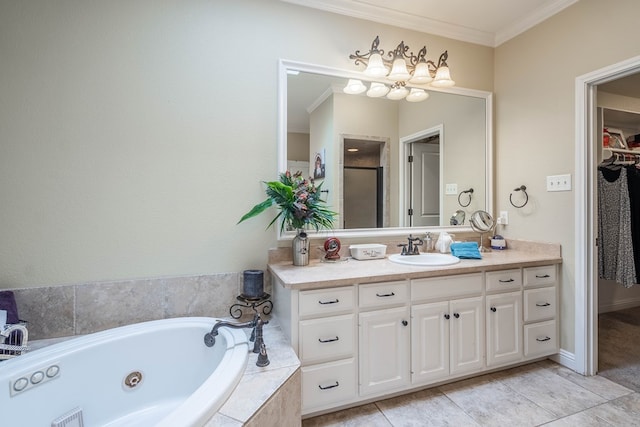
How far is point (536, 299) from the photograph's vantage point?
219 centimetres

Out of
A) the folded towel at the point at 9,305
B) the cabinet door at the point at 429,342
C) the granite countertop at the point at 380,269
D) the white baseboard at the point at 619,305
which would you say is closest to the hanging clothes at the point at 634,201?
the white baseboard at the point at 619,305

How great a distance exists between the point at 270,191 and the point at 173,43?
3.53ft

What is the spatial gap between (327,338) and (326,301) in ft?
0.66

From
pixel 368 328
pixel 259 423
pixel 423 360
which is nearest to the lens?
pixel 259 423

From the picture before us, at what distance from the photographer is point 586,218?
208 centimetres

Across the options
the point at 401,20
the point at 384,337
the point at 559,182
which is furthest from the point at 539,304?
the point at 401,20

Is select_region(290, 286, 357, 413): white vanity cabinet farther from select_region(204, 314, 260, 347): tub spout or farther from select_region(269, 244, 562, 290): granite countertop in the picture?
select_region(204, 314, 260, 347): tub spout

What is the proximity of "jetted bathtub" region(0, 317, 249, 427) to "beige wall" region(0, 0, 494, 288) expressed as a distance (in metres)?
0.40

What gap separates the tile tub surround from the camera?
164cm

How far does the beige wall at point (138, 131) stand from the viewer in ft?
5.34

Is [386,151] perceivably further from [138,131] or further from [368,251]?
[138,131]

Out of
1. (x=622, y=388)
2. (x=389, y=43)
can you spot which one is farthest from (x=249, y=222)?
(x=622, y=388)

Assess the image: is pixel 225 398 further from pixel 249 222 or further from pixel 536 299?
pixel 536 299

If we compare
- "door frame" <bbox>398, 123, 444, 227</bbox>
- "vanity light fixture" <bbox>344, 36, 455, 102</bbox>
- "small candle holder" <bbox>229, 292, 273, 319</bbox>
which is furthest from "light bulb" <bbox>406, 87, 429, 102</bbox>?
"small candle holder" <bbox>229, 292, 273, 319</bbox>
